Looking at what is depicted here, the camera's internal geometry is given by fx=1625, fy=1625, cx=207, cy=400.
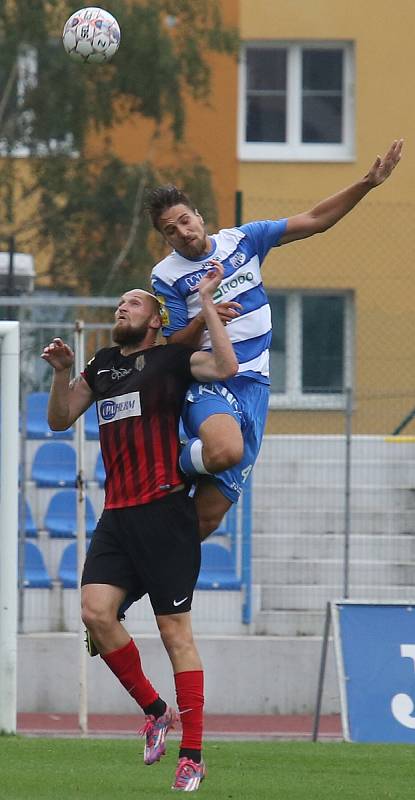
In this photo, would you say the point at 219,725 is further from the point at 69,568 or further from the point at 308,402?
the point at 308,402

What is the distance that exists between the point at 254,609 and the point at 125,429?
20.6ft

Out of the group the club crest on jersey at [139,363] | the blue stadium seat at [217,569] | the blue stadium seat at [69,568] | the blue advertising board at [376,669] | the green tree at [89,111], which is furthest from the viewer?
the green tree at [89,111]

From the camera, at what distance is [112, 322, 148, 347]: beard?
651 centimetres

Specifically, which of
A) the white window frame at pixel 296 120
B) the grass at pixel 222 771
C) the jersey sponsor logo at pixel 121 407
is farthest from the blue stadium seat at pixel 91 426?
the white window frame at pixel 296 120

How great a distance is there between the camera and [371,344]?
1353 cm

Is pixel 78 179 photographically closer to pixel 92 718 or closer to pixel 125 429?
pixel 92 718

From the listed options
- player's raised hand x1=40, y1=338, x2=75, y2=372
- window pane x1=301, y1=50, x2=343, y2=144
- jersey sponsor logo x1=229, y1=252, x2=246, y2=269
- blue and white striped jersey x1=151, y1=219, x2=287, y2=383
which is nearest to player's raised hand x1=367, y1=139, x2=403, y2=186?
blue and white striped jersey x1=151, y1=219, x2=287, y2=383

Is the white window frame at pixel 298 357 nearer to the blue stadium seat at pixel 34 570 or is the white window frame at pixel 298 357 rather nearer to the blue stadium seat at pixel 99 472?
the blue stadium seat at pixel 99 472

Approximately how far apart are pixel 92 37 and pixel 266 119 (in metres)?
13.7

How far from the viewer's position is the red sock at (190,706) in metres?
6.18

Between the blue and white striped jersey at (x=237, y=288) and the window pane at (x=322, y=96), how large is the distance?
49.6ft

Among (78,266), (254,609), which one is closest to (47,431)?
(254,609)

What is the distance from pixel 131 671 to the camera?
6.42m

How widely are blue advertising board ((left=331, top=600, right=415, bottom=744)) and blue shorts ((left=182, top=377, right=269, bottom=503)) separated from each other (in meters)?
2.89
